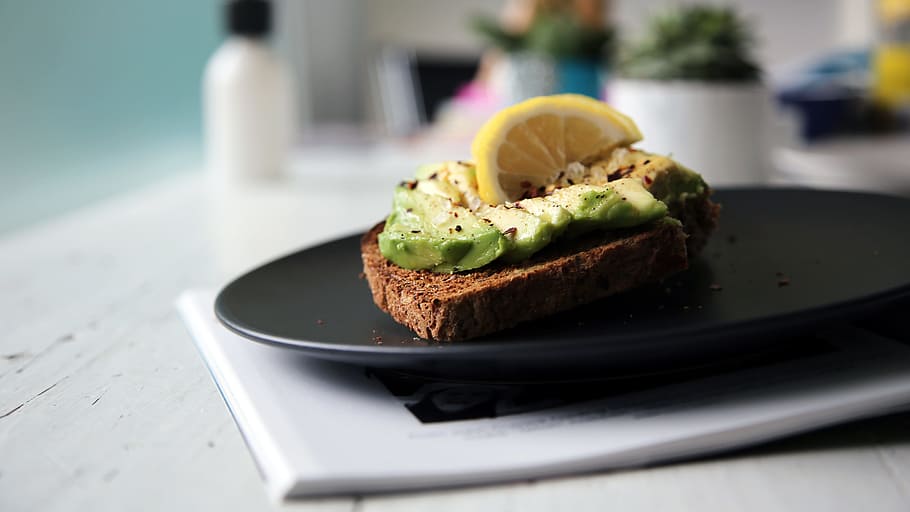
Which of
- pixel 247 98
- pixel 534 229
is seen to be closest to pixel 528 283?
pixel 534 229

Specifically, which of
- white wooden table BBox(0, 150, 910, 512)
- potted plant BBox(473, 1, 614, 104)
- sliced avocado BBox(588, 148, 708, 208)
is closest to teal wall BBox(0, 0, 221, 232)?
white wooden table BBox(0, 150, 910, 512)

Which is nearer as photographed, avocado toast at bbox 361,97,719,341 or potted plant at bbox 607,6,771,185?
avocado toast at bbox 361,97,719,341

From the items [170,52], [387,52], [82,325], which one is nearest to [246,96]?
[170,52]

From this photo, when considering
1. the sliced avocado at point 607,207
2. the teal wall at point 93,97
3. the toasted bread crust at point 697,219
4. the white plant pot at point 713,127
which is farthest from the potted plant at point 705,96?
the teal wall at point 93,97

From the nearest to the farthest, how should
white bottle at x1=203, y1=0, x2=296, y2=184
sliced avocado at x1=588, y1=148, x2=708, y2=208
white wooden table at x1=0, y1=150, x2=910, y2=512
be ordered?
white wooden table at x1=0, y1=150, x2=910, y2=512 < sliced avocado at x1=588, y1=148, x2=708, y2=208 < white bottle at x1=203, y1=0, x2=296, y2=184

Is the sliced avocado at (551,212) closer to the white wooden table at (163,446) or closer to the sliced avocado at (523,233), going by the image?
the sliced avocado at (523,233)

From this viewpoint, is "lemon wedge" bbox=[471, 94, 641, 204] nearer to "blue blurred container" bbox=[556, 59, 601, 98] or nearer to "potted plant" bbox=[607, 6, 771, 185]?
"potted plant" bbox=[607, 6, 771, 185]

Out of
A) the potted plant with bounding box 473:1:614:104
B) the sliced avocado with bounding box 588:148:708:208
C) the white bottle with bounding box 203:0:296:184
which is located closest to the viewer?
the sliced avocado with bounding box 588:148:708:208

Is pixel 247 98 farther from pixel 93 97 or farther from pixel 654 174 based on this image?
pixel 654 174
